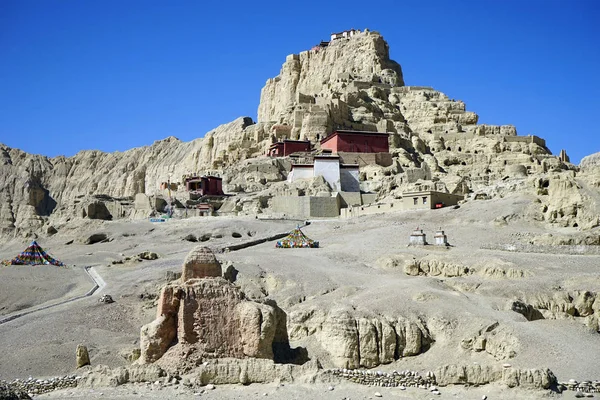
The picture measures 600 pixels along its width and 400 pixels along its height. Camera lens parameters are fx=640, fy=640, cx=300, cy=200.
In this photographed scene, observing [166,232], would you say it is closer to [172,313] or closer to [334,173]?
[334,173]

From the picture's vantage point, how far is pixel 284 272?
25.1 meters

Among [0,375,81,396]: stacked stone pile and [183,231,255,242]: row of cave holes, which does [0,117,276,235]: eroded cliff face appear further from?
[0,375,81,396]: stacked stone pile

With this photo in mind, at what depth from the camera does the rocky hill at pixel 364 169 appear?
45028mm

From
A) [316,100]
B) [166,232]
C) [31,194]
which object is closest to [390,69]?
[316,100]

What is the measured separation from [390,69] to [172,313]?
241 ft

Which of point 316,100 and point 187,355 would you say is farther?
point 316,100

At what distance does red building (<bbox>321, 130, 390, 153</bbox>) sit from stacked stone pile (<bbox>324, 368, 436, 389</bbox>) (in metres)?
44.1

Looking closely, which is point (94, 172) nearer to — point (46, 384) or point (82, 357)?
point (82, 357)

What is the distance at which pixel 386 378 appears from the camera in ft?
46.5

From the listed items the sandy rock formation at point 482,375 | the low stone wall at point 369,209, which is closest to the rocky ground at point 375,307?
the sandy rock formation at point 482,375

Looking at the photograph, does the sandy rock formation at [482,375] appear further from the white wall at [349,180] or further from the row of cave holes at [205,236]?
the white wall at [349,180]

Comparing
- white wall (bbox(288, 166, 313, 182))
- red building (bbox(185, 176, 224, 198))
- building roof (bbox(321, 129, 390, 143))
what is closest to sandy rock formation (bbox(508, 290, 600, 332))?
white wall (bbox(288, 166, 313, 182))

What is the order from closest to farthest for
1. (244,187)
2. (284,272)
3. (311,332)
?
(311,332)
(284,272)
(244,187)

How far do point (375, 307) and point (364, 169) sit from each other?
120ft
